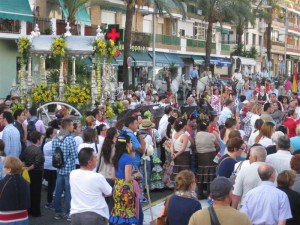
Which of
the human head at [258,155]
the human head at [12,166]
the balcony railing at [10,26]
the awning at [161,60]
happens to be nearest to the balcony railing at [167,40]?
the awning at [161,60]

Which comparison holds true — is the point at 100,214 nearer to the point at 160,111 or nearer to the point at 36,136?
the point at 36,136

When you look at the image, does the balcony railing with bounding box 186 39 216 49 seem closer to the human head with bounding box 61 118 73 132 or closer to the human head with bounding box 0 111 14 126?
the human head with bounding box 0 111 14 126

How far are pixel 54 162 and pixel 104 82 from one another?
9156 millimetres

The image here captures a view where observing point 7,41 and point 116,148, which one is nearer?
point 116,148

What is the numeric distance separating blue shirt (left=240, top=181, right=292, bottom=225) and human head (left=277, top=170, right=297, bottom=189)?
20 centimetres

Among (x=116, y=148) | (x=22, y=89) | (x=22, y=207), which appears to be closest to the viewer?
(x=22, y=207)

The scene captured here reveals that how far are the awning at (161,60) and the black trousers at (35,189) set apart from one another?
3727 centimetres

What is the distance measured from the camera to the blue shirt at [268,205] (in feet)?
24.5

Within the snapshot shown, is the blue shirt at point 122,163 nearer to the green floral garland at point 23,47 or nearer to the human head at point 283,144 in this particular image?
the human head at point 283,144

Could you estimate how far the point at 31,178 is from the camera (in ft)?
39.8

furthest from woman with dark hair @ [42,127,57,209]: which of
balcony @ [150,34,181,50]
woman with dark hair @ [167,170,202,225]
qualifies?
balcony @ [150,34,181,50]

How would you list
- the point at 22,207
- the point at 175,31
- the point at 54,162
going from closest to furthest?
the point at 22,207 < the point at 54,162 < the point at 175,31

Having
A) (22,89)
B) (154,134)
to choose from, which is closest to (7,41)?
(22,89)

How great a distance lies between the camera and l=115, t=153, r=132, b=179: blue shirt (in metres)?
9.52
